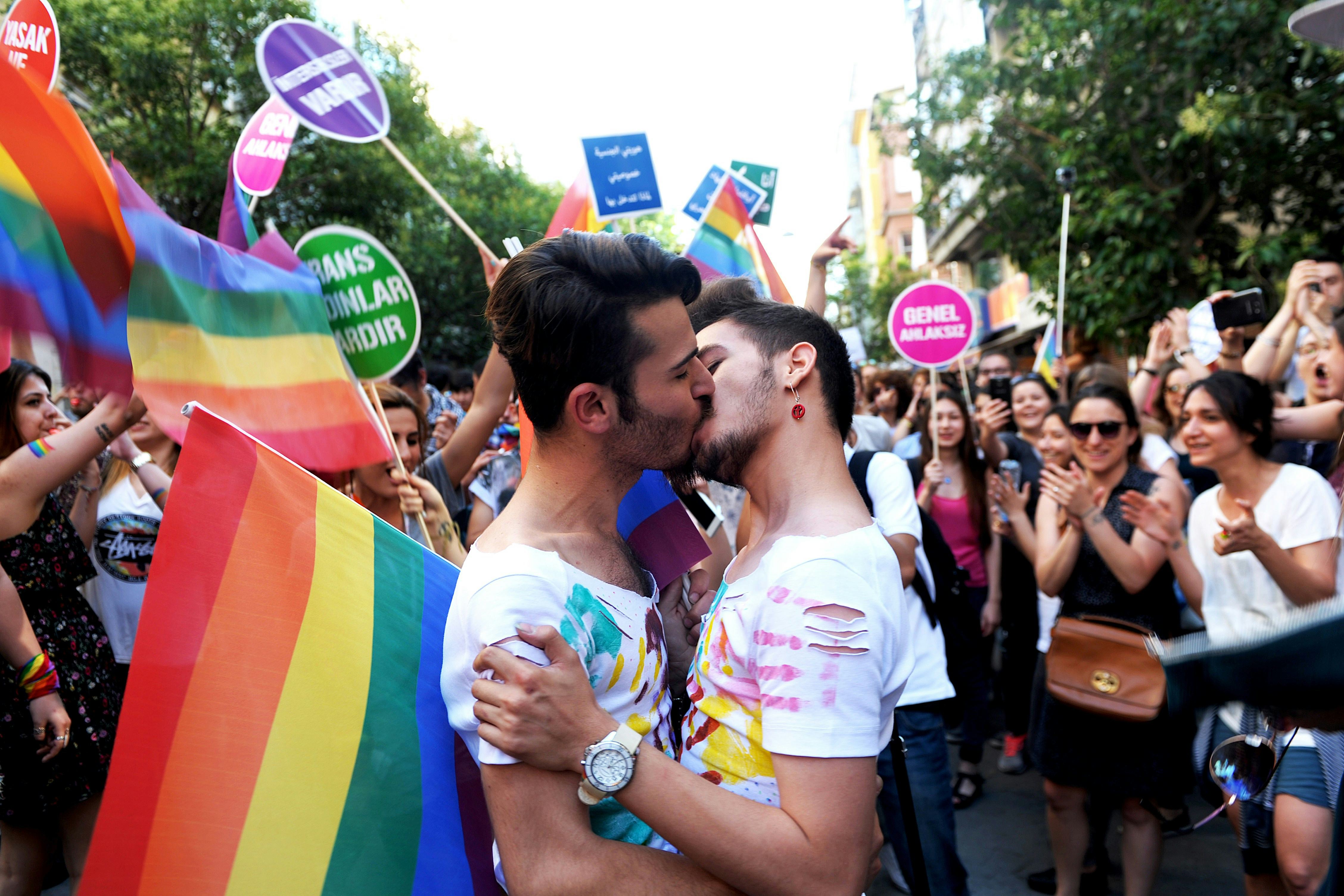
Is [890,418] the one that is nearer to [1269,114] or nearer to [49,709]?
[1269,114]

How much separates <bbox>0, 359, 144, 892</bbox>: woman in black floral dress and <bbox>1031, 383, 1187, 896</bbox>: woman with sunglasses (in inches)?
142

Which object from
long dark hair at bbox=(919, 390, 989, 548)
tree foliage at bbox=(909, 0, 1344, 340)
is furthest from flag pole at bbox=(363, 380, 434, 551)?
tree foliage at bbox=(909, 0, 1344, 340)

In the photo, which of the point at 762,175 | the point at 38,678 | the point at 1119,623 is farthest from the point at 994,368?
the point at 38,678

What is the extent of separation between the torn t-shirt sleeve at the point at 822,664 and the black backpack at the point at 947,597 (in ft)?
5.91

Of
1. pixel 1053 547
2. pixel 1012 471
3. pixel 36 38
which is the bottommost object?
pixel 1012 471

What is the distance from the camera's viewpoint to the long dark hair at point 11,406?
11.9 ft

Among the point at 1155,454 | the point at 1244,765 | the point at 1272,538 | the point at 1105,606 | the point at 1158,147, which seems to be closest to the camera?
the point at 1244,765

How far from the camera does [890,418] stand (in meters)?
9.09

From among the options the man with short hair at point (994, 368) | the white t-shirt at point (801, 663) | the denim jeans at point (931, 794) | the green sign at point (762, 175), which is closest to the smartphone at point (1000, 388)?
the man with short hair at point (994, 368)

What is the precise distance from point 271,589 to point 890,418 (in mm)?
Answer: 7898

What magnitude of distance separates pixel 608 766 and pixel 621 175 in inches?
230

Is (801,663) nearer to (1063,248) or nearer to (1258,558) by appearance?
(1258,558)

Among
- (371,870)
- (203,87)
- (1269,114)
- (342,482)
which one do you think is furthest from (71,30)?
(371,870)

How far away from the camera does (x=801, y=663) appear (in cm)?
152
